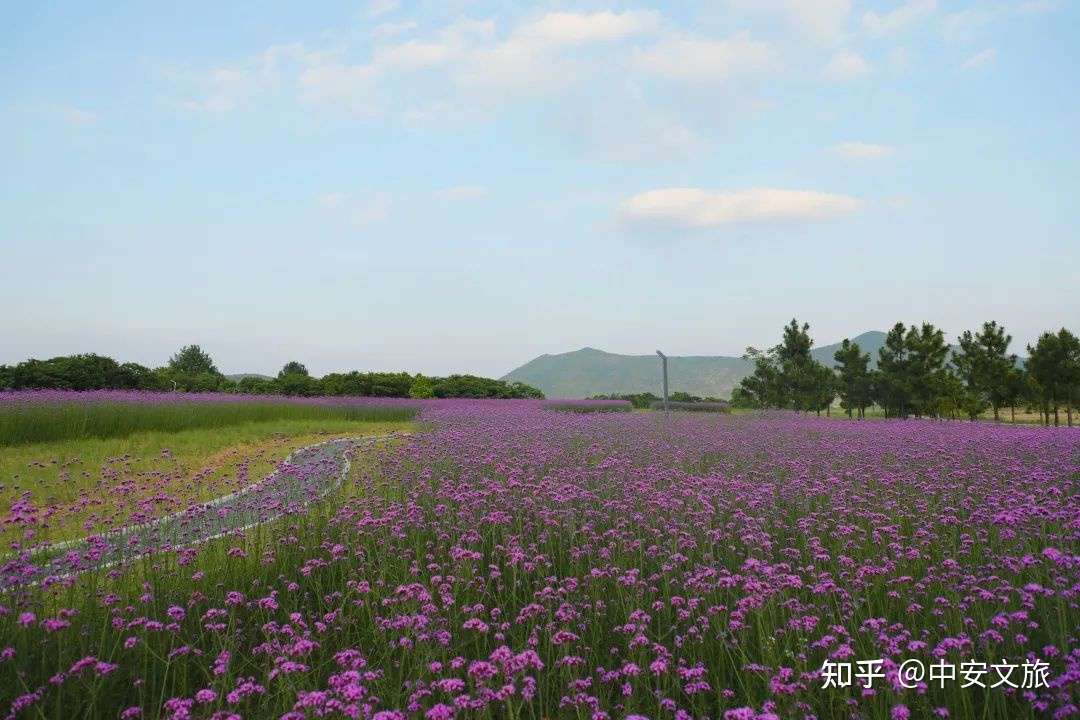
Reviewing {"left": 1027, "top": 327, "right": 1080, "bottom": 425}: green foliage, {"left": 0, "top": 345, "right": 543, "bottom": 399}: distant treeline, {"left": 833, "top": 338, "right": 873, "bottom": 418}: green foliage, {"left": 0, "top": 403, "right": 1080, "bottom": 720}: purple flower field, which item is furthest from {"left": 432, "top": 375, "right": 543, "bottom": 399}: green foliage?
{"left": 0, "top": 403, "right": 1080, "bottom": 720}: purple flower field

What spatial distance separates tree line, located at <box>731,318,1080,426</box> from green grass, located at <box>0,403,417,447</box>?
28358 mm

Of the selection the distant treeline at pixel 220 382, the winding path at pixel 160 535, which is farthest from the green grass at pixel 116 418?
the distant treeline at pixel 220 382

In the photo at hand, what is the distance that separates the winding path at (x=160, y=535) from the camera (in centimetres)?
495

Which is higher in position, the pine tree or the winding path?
the pine tree

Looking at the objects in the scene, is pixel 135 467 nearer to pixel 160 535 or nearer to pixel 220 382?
pixel 160 535

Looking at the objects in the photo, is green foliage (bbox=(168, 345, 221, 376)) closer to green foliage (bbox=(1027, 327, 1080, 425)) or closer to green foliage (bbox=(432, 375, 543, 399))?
green foliage (bbox=(432, 375, 543, 399))

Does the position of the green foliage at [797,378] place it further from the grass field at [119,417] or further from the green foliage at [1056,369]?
the grass field at [119,417]

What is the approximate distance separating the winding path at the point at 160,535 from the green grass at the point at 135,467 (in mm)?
282

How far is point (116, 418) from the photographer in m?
17.5

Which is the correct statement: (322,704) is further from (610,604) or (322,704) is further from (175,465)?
(175,465)

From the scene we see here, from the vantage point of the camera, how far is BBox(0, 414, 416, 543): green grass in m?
9.13

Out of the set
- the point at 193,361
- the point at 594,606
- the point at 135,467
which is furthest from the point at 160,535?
the point at 193,361

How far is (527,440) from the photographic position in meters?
11.6

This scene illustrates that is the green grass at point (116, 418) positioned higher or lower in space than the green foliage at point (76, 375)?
lower
